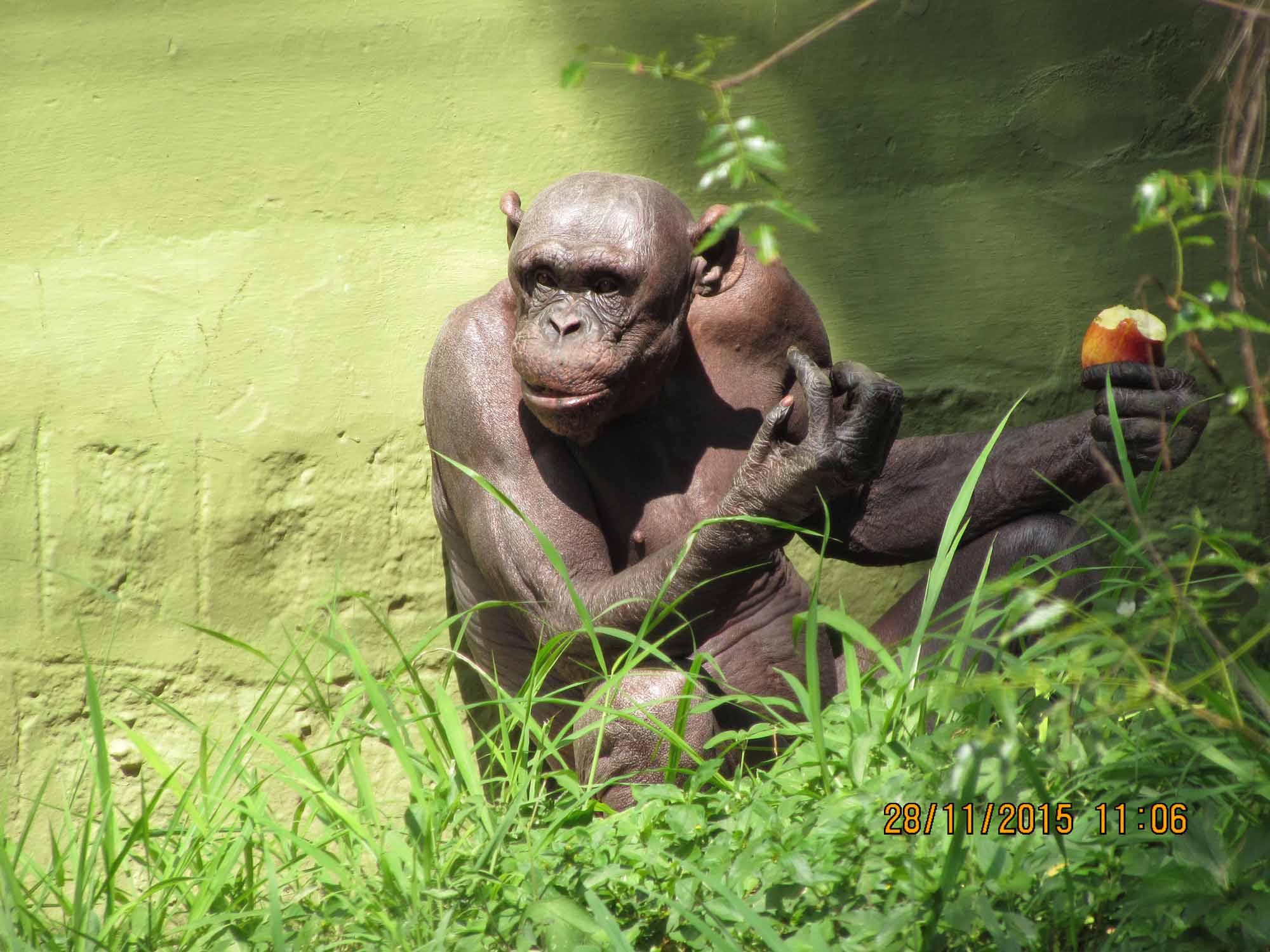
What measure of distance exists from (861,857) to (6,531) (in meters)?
2.26

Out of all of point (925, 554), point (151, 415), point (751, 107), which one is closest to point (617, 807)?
point (925, 554)

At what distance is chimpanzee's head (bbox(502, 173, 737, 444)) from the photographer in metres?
2.41

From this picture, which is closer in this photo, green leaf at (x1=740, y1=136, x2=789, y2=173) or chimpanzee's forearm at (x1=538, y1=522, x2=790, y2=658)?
green leaf at (x1=740, y1=136, x2=789, y2=173)

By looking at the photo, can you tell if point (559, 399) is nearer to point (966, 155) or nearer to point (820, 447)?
point (820, 447)

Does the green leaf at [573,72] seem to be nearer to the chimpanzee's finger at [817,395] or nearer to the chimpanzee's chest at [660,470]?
the chimpanzee's finger at [817,395]

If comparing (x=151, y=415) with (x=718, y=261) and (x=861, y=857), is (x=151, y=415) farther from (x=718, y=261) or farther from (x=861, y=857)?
(x=861, y=857)

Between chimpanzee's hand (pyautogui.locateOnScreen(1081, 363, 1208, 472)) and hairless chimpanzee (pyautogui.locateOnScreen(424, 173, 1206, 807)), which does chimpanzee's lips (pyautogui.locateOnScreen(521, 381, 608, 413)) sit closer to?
hairless chimpanzee (pyautogui.locateOnScreen(424, 173, 1206, 807))

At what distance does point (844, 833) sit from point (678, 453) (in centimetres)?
113

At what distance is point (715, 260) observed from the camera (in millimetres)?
2639

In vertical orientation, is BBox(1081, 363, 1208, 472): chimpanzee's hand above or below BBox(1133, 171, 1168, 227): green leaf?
below

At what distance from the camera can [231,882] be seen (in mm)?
2150
